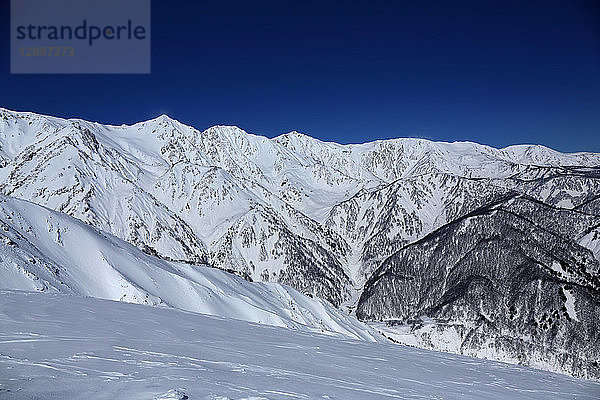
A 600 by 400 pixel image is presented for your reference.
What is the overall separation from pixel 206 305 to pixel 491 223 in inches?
6177

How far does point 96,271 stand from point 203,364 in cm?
4563

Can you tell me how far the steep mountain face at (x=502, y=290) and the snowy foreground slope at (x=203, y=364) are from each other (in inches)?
5474

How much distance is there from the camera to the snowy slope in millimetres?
39938

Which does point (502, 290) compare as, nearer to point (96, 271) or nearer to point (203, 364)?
point (96, 271)

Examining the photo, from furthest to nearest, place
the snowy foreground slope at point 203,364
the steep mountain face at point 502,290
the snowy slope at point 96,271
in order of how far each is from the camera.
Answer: the steep mountain face at point 502,290, the snowy slope at point 96,271, the snowy foreground slope at point 203,364

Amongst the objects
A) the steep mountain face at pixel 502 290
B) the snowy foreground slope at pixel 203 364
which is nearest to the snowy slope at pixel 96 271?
the snowy foreground slope at pixel 203 364

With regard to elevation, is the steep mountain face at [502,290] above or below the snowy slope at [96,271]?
below

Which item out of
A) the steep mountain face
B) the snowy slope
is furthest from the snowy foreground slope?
the steep mountain face

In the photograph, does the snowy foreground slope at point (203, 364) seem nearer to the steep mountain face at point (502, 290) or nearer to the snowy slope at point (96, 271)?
the snowy slope at point (96, 271)

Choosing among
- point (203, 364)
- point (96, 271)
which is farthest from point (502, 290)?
point (203, 364)

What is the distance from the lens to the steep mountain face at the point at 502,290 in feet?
418

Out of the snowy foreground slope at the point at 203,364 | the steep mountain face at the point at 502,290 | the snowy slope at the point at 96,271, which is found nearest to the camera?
the snowy foreground slope at the point at 203,364

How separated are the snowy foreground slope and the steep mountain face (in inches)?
5474

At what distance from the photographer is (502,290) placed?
Result: 14950cm
